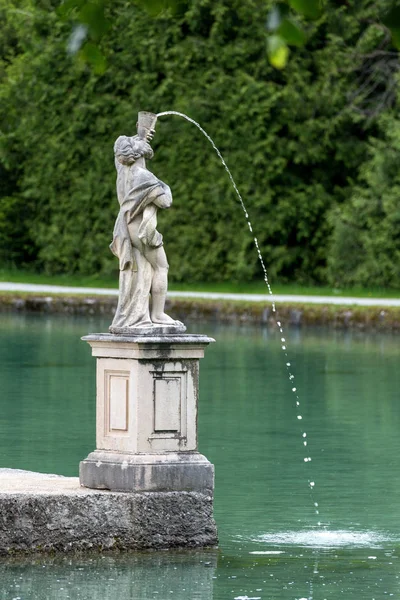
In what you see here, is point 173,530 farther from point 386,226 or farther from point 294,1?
point 386,226

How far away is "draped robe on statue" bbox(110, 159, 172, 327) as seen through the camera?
32.8ft

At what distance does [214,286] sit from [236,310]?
296 inches

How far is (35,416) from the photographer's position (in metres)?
17.1

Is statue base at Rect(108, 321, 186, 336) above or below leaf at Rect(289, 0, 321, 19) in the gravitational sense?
below

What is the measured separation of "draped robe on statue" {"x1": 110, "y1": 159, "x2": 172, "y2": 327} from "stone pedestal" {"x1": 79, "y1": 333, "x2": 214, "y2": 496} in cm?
26

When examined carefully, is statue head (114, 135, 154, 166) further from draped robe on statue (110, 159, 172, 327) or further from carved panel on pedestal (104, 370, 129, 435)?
carved panel on pedestal (104, 370, 129, 435)

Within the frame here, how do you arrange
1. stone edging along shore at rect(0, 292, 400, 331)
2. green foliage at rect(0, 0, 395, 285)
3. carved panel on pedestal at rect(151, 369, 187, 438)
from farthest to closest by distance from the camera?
green foliage at rect(0, 0, 395, 285) < stone edging along shore at rect(0, 292, 400, 331) < carved panel on pedestal at rect(151, 369, 187, 438)

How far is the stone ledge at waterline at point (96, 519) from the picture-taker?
921cm

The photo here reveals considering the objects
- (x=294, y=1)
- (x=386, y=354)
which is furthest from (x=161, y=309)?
(x=386, y=354)

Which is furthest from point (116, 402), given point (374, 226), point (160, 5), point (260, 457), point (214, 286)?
point (214, 286)

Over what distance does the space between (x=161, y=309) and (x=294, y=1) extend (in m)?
6.07

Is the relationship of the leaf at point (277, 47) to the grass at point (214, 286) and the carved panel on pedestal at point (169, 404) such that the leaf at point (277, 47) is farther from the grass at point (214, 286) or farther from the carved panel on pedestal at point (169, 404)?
the grass at point (214, 286)

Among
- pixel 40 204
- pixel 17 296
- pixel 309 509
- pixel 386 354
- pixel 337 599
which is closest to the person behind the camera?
pixel 337 599

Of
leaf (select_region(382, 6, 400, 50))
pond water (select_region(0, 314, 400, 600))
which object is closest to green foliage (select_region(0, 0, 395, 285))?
pond water (select_region(0, 314, 400, 600))
